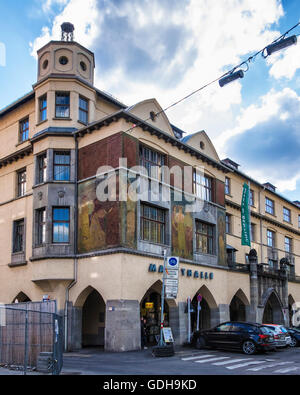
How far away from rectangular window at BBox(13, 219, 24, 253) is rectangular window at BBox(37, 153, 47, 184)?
3.39 metres

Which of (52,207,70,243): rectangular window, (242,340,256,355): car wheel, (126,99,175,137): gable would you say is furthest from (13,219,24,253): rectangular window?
(242,340,256,355): car wheel

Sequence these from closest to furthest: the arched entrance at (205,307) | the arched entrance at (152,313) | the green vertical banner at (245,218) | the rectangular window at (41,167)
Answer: the rectangular window at (41,167) < the arched entrance at (152,313) < the arched entrance at (205,307) < the green vertical banner at (245,218)

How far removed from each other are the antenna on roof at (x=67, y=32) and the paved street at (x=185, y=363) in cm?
1987

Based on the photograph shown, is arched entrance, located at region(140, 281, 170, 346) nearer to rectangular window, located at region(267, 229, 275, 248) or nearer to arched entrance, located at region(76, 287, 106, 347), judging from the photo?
arched entrance, located at region(76, 287, 106, 347)

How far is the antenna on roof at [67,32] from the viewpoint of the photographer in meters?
30.8

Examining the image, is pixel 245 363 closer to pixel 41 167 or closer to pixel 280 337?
pixel 280 337

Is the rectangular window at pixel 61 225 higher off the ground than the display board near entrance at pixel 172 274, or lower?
higher

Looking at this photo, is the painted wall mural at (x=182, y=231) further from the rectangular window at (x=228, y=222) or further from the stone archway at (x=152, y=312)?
the rectangular window at (x=228, y=222)

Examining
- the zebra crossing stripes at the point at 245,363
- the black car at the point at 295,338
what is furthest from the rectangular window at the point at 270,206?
the zebra crossing stripes at the point at 245,363

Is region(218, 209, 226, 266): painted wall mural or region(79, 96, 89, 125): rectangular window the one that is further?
region(218, 209, 226, 266): painted wall mural

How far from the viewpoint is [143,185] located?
26.9 m

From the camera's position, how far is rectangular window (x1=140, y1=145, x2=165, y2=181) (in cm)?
2781
